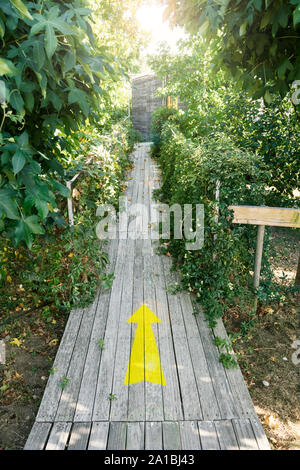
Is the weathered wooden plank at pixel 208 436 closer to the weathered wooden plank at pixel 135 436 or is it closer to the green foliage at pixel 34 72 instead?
the weathered wooden plank at pixel 135 436

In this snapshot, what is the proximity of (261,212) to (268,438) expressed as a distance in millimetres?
2078

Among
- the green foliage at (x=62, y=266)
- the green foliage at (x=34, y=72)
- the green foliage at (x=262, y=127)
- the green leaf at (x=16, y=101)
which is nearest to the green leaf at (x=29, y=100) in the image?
the green foliage at (x=34, y=72)

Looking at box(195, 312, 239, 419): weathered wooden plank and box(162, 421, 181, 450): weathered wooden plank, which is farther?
box(195, 312, 239, 419): weathered wooden plank

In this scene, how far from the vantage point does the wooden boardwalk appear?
2260 mm

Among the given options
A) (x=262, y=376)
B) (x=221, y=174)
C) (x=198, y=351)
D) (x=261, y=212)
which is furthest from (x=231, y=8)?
(x=262, y=376)

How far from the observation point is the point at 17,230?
183 cm

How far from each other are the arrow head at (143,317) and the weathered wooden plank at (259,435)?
54.5 inches

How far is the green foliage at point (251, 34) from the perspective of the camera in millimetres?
2193

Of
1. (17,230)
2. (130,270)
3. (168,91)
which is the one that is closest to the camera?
(17,230)

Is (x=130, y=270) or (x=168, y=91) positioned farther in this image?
(x=168, y=91)

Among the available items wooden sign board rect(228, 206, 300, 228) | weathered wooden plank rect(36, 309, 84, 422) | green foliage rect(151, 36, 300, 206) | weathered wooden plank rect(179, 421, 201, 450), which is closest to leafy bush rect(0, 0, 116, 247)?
weathered wooden plank rect(36, 309, 84, 422)

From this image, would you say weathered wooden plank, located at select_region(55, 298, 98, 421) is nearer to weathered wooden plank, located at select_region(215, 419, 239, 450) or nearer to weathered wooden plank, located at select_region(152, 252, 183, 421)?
weathered wooden plank, located at select_region(152, 252, 183, 421)

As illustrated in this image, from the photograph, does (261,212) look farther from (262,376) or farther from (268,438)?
(268,438)

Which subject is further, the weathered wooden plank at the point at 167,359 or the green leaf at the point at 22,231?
the weathered wooden plank at the point at 167,359
